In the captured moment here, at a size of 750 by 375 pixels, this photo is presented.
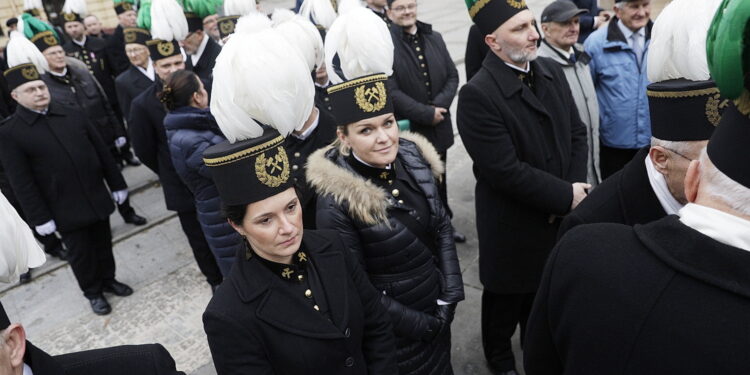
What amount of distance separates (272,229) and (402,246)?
0.82 meters

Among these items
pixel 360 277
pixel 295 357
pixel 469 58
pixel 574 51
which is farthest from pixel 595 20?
pixel 295 357

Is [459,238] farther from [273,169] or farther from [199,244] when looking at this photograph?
[273,169]

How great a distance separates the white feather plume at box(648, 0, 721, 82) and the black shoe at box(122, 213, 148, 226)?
5.78m

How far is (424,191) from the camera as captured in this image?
266cm

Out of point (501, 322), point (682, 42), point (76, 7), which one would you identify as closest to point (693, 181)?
point (682, 42)

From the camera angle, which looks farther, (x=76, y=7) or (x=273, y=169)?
(x=76, y=7)

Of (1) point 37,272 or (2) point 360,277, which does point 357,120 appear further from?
(1) point 37,272

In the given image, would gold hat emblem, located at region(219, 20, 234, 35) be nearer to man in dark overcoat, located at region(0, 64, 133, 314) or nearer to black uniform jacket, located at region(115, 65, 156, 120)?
black uniform jacket, located at region(115, 65, 156, 120)

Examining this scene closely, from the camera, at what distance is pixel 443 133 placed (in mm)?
4906

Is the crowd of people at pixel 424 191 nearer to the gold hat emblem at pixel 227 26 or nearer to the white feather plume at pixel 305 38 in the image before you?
the white feather plume at pixel 305 38

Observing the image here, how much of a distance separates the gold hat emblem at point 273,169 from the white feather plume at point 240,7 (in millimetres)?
4185

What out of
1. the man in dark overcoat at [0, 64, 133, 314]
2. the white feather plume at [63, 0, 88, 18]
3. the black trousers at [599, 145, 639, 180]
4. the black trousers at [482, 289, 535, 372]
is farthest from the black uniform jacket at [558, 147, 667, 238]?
the white feather plume at [63, 0, 88, 18]

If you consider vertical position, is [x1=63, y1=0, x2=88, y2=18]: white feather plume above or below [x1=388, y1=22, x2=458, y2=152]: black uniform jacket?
above

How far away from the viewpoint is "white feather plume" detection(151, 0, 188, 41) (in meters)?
4.74
